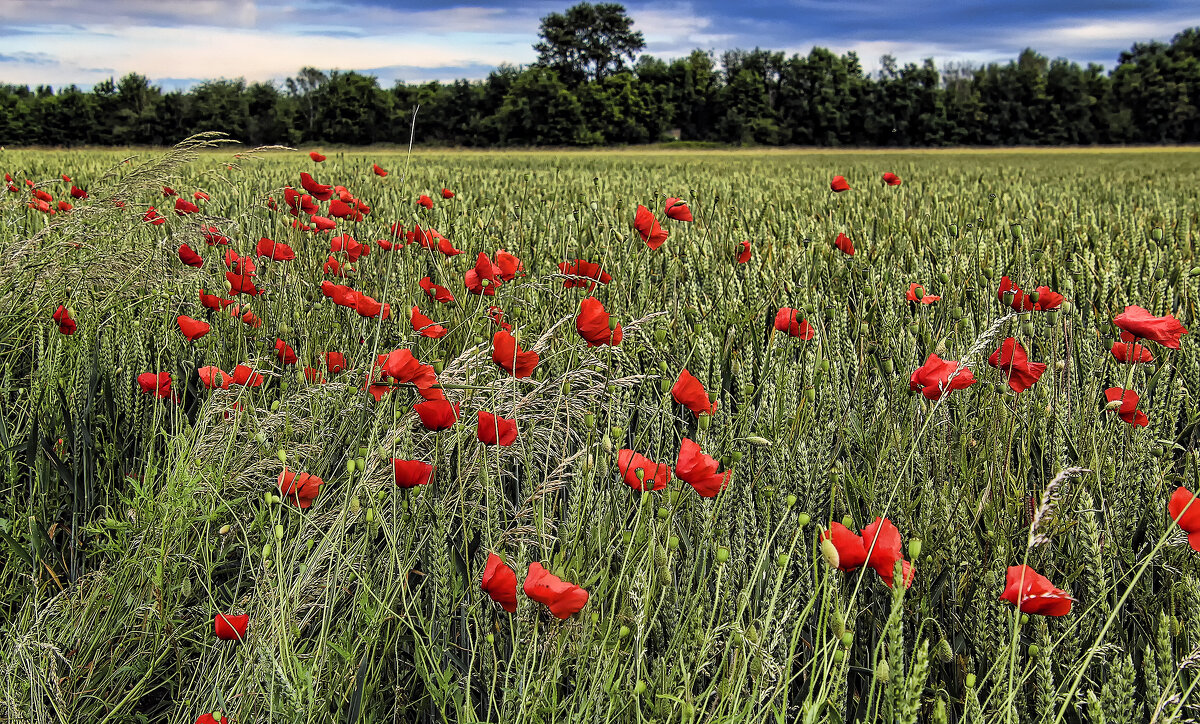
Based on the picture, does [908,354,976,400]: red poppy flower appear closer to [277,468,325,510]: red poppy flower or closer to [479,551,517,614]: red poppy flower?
[479,551,517,614]: red poppy flower

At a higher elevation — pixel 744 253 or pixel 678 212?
pixel 678 212

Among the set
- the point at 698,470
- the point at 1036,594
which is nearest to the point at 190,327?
the point at 698,470

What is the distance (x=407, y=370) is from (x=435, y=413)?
0.10 meters

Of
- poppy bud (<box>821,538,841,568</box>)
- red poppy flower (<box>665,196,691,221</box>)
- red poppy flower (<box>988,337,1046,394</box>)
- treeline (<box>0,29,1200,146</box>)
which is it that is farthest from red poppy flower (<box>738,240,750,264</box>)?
treeline (<box>0,29,1200,146</box>)

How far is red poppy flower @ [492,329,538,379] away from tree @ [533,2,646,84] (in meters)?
69.4

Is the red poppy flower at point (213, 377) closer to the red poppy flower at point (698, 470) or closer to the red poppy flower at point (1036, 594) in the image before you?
the red poppy flower at point (698, 470)

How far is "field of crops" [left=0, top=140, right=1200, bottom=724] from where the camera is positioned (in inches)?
36.0

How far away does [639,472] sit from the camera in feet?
3.23

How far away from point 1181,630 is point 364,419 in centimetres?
125

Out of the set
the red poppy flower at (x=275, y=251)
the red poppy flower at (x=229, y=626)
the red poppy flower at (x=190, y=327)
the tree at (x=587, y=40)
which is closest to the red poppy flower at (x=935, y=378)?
the red poppy flower at (x=229, y=626)

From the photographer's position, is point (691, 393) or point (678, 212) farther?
point (678, 212)

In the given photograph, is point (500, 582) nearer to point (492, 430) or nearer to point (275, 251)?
point (492, 430)

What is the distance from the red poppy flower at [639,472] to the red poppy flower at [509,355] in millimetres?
242

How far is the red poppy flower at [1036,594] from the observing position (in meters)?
0.85
